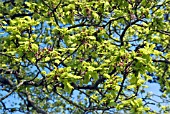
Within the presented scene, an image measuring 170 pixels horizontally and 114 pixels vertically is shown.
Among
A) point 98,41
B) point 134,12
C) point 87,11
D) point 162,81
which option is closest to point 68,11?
point 87,11

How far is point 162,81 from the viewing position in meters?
16.0

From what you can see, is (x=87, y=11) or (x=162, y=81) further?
(x=162, y=81)

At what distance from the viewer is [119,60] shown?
946 centimetres

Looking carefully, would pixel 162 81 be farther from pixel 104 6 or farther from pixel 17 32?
pixel 17 32

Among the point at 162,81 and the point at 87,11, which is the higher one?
the point at 87,11

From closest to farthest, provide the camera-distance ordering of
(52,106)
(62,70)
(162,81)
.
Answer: (62,70) < (162,81) < (52,106)

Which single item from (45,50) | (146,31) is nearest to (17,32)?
(45,50)

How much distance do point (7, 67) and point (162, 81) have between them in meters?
7.08

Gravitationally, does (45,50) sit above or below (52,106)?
above

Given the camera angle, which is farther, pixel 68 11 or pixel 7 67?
pixel 7 67

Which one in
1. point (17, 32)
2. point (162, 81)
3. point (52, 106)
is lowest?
point (52, 106)

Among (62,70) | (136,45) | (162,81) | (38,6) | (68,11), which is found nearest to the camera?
(62,70)

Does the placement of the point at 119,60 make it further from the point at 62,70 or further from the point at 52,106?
the point at 52,106

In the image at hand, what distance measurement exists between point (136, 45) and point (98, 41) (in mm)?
3257
